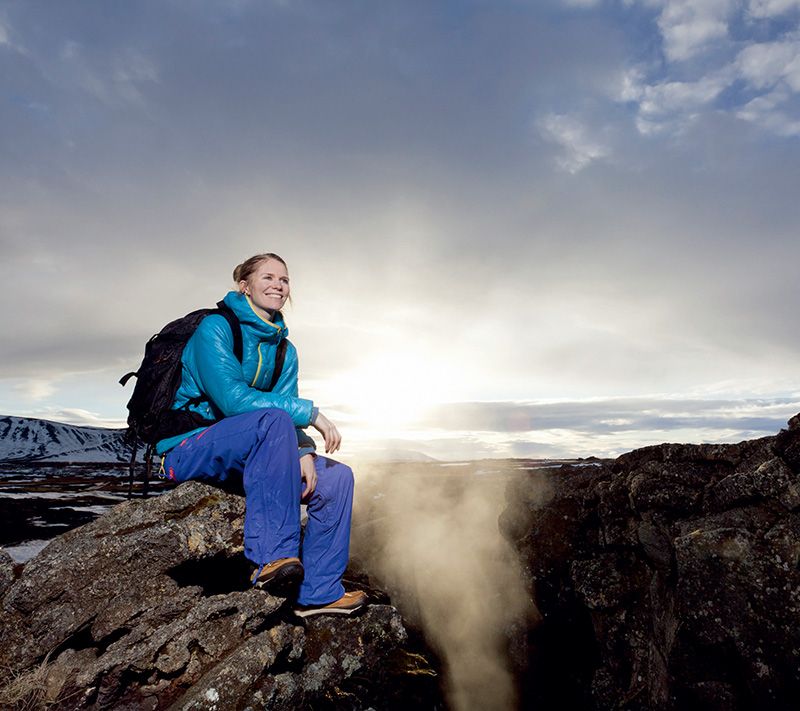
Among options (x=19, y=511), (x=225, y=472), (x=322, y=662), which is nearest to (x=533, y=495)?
(x=322, y=662)

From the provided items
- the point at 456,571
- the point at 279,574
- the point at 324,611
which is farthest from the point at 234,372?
the point at 456,571

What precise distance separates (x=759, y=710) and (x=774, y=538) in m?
1.72

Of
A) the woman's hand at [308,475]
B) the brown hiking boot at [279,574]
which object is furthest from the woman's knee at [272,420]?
the brown hiking boot at [279,574]

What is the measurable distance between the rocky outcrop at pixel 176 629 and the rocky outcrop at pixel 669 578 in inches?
122

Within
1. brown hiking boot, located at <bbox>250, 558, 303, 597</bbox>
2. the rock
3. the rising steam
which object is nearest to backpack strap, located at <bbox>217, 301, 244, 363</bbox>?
brown hiking boot, located at <bbox>250, 558, 303, 597</bbox>

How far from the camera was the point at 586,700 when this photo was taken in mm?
7262

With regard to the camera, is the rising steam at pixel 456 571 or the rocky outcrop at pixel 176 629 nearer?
the rocky outcrop at pixel 176 629

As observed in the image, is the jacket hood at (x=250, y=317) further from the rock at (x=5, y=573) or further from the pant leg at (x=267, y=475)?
the rock at (x=5, y=573)

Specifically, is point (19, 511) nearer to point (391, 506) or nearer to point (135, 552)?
point (391, 506)

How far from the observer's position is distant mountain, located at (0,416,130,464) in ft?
262

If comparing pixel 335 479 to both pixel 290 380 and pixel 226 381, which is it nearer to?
pixel 290 380

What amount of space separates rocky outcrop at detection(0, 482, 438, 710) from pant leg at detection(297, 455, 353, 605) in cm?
35

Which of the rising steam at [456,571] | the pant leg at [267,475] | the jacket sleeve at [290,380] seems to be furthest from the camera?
the rising steam at [456,571]

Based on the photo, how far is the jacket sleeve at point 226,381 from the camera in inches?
195
